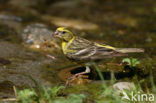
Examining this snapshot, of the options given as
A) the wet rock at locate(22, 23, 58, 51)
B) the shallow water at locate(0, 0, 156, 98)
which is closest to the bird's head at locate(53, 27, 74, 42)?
the shallow water at locate(0, 0, 156, 98)

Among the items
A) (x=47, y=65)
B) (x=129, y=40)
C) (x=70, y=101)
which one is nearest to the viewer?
(x=70, y=101)

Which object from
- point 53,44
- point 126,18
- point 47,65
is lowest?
point 47,65

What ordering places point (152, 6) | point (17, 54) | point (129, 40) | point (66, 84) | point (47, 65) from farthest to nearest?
point (152, 6) < point (129, 40) < point (17, 54) < point (47, 65) < point (66, 84)

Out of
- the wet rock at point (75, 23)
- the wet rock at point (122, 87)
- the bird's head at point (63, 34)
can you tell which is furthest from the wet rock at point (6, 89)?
the wet rock at point (75, 23)

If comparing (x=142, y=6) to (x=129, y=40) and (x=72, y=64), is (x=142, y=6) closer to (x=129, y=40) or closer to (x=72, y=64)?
(x=129, y=40)

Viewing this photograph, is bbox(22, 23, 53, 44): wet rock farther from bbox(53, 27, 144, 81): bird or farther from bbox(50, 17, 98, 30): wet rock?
bbox(50, 17, 98, 30): wet rock

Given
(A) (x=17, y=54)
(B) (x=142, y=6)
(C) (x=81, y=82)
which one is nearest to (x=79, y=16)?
(B) (x=142, y=6)

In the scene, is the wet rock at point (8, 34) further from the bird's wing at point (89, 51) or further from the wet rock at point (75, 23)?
the bird's wing at point (89, 51)

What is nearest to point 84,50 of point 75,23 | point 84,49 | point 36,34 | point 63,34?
point 84,49
